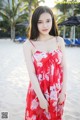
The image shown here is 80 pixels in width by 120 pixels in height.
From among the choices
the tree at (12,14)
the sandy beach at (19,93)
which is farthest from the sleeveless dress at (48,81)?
the tree at (12,14)

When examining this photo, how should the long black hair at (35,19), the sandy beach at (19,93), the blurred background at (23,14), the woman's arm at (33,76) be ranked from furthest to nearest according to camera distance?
the blurred background at (23,14) → the sandy beach at (19,93) → the long black hair at (35,19) → the woman's arm at (33,76)

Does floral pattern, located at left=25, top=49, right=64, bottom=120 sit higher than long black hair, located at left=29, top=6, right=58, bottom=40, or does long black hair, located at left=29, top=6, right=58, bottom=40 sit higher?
long black hair, located at left=29, top=6, right=58, bottom=40

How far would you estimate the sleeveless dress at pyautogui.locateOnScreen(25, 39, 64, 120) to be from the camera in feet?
8.41

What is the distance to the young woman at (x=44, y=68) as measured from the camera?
101 inches

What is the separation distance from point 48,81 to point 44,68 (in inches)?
5.0

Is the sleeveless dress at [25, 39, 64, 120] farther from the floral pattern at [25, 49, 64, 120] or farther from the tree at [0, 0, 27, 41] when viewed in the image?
the tree at [0, 0, 27, 41]

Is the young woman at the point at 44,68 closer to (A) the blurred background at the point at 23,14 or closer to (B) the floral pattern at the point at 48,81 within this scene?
(B) the floral pattern at the point at 48,81

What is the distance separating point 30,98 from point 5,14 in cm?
2710

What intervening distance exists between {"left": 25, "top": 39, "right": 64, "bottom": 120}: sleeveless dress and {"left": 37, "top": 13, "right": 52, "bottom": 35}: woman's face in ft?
0.69

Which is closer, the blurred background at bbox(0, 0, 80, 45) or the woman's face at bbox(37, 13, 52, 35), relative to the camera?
the woman's face at bbox(37, 13, 52, 35)

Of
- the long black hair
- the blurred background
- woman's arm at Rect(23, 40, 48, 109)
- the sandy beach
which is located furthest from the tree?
woman's arm at Rect(23, 40, 48, 109)

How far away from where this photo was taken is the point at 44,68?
2.56 metres

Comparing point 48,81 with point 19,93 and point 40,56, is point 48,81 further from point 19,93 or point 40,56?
point 19,93

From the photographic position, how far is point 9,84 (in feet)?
23.0
